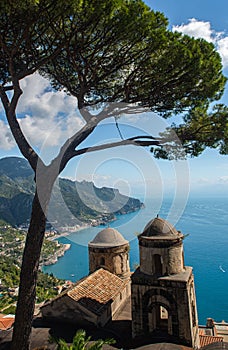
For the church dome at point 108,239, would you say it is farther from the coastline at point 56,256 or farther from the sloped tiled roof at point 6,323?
the coastline at point 56,256

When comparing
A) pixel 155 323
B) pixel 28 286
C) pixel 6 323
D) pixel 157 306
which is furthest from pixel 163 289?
pixel 6 323

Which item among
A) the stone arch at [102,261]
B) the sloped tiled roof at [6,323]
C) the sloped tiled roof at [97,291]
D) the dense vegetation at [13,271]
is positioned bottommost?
the dense vegetation at [13,271]

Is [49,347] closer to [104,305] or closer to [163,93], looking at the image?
[104,305]

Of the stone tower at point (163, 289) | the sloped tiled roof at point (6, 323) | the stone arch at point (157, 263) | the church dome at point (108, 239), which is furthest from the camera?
the sloped tiled roof at point (6, 323)

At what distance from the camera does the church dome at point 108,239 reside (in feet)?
41.6

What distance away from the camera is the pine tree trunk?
5.98 meters

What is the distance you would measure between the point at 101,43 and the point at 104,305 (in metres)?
8.16

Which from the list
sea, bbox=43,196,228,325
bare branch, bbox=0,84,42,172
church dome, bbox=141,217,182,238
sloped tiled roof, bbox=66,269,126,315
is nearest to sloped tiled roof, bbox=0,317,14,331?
sea, bbox=43,196,228,325

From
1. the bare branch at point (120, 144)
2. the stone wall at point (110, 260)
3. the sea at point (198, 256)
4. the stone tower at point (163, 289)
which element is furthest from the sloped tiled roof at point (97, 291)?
the bare branch at point (120, 144)

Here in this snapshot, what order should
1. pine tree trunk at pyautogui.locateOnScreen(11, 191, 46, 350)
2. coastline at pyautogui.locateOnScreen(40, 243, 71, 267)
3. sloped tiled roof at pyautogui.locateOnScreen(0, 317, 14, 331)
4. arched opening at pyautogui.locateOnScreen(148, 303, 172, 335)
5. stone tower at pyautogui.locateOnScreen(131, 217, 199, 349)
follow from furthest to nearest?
coastline at pyautogui.locateOnScreen(40, 243, 71, 267), sloped tiled roof at pyautogui.locateOnScreen(0, 317, 14, 331), arched opening at pyautogui.locateOnScreen(148, 303, 172, 335), stone tower at pyautogui.locateOnScreen(131, 217, 199, 349), pine tree trunk at pyautogui.locateOnScreen(11, 191, 46, 350)

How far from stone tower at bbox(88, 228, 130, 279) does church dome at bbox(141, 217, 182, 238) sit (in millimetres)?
4403

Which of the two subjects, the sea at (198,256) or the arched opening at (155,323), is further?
the sea at (198,256)

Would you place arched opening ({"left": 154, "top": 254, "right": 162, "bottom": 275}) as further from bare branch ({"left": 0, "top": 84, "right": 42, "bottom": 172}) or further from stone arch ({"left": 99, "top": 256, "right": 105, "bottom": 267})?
bare branch ({"left": 0, "top": 84, "right": 42, "bottom": 172})

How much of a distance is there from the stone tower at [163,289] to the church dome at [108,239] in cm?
427
